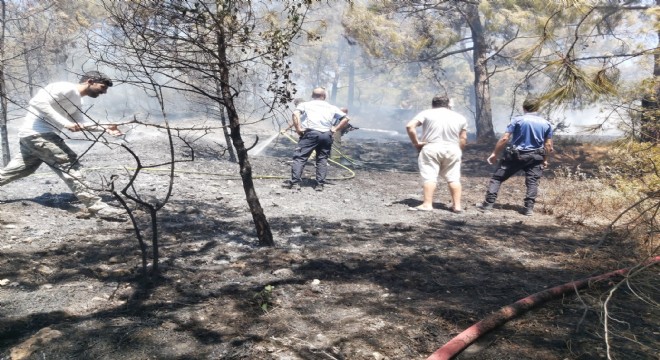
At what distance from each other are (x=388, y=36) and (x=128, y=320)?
1108cm

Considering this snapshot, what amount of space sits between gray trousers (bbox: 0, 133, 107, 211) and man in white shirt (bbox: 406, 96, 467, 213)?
380 centimetres

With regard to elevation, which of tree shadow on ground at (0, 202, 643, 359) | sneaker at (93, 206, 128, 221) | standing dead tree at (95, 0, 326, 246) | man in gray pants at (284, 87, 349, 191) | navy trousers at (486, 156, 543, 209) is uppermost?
standing dead tree at (95, 0, 326, 246)

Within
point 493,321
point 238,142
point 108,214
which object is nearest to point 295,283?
point 238,142

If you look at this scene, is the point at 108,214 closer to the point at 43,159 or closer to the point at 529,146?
the point at 43,159

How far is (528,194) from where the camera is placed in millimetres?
6031

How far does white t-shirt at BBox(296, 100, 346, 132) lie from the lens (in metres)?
6.83

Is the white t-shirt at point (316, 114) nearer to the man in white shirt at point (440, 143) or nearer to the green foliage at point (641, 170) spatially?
the man in white shirt at point (440, 143)

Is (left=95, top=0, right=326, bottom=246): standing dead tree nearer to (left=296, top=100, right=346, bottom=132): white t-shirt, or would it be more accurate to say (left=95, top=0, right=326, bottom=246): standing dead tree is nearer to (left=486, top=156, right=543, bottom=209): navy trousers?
(left=296, top=100, right=346, bottom=132): white t-shirt

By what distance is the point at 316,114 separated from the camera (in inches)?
269

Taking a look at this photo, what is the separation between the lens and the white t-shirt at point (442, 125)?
19.0 ft

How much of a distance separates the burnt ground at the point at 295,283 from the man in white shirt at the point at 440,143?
476 millimetres

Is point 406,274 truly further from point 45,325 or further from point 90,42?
point 90,42

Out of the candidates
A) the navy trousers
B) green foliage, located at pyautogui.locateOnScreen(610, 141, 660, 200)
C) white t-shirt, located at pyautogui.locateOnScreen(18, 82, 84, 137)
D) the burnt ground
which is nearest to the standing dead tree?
the burnt ground

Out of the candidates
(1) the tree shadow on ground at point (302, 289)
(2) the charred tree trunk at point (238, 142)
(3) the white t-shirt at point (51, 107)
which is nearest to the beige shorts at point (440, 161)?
(1) the tree shadow on ground at point (302, 289)
